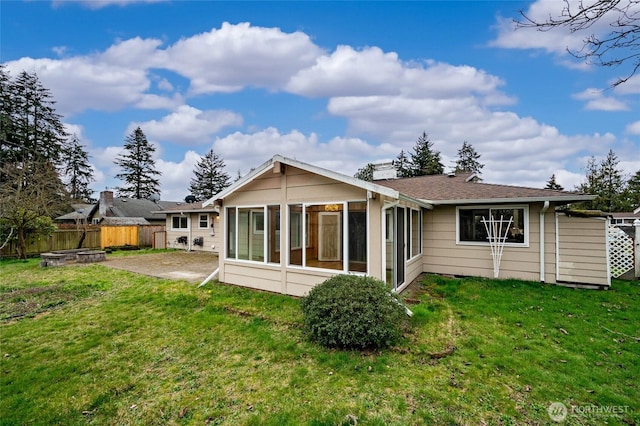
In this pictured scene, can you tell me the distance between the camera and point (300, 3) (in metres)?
8.65

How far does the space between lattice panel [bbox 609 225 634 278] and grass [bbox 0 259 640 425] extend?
6.96 ft

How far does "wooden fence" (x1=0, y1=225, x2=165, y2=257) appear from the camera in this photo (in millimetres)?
13672

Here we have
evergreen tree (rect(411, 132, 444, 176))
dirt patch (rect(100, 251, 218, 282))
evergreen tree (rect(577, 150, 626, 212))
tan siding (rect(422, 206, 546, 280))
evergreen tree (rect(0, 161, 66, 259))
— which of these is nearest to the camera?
tan siding (rect(422, 206, 546, 280))

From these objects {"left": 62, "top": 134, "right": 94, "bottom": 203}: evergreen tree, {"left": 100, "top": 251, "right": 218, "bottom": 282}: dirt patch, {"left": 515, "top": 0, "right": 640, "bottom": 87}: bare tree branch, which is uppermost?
{"left": 62, "top": 134, "right": 94, "bottom": 203}: evergreen tree

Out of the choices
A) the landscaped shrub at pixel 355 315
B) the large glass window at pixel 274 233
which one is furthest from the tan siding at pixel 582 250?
the large glass window at pixel 274 233

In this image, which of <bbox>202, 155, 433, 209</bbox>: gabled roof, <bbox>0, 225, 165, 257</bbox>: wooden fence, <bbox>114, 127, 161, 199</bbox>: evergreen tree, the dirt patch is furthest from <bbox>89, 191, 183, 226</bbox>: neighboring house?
<bbox>202, 155, 433, 209</bbox>: gabled roof

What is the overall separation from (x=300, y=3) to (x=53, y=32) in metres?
8.37

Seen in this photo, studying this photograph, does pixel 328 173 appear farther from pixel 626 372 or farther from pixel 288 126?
pixel 288 126

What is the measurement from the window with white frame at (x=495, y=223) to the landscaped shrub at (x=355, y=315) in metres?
4.79

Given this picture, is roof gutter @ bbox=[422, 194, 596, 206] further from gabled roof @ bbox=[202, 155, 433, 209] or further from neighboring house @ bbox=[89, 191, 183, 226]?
neighboring house @ bbox=[89, 191, 183, 226]

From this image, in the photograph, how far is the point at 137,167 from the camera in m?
37.9

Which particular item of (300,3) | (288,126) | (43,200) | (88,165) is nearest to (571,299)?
(300,3)

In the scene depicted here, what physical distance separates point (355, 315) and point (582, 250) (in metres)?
6.75

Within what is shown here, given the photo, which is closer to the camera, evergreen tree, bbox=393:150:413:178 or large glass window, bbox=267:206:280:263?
large glass window, bbox=267:206:280:263
